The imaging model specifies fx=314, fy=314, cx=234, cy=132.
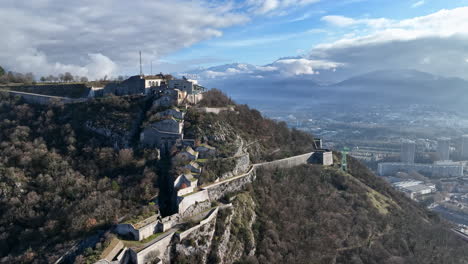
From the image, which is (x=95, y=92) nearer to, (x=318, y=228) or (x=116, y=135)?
(x=116, y=135)

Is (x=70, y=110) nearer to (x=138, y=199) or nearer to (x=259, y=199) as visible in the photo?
(x=138, y=199)

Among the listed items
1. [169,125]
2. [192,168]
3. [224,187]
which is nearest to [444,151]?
[224,187]

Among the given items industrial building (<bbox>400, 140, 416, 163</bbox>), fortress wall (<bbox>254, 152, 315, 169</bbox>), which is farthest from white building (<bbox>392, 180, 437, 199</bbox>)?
fortress wall (<bbox>254, 152, 315, 169</bbox>)

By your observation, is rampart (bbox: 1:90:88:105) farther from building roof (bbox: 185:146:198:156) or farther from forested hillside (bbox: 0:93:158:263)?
building roof (bbox: 185:146:198:156)

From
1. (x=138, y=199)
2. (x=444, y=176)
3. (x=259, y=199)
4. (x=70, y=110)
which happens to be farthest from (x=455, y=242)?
(x=444, y=176)

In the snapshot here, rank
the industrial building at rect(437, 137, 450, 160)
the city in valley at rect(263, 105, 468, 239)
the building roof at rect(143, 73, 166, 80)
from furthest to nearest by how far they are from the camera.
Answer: the industrial building at rect(437, 137, 450, 160)
the city in valley at rect(263, 105, 468, 239)
the building roof at rect(143, 73, 166, 80)

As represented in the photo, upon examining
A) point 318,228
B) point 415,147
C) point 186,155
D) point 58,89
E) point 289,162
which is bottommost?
point 415,147

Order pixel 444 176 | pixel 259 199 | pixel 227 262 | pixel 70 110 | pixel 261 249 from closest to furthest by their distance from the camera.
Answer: pixel 227 262, pixel 261 249, pixel 259 199, pixel 70 110, pixel 444 176

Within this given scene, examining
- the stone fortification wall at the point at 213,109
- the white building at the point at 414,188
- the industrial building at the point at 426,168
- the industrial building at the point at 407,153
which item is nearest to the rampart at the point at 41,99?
the stone fortification wall at the point at 213,109
